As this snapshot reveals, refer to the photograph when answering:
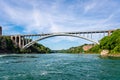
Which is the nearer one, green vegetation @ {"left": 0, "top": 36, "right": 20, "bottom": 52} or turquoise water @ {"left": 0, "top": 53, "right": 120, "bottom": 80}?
turquoise water @ {"left": 0, "top": 53, "right": 120, "bottom": 80}

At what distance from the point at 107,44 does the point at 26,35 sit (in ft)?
154

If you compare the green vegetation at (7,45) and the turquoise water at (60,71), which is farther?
the green vegetation at (7,45)

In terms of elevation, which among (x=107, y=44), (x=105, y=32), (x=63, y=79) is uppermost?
(x=105, y=32)

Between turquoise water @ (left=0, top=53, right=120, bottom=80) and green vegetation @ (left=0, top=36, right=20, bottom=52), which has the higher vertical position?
green vegetation @ (left=0, top=36, right=20, bottom=52)

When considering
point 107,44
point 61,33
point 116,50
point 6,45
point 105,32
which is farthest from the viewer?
point 6,45

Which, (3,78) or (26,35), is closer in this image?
(3,78)

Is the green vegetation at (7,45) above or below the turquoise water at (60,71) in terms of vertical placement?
above

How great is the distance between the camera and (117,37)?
201ft

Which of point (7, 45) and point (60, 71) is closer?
point (60, 71)

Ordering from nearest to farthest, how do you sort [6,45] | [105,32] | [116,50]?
[116,50]
[105,32]
[6,45]

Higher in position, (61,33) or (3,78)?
(61,33)

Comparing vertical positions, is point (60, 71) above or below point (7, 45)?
below

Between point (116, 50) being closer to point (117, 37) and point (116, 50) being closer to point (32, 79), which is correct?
point (117, 37)

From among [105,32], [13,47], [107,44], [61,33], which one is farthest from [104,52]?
[13,47]
